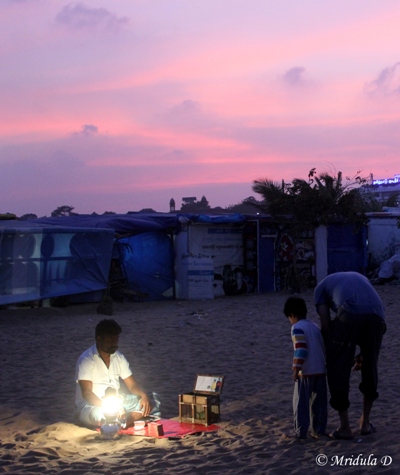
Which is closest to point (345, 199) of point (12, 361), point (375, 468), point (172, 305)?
point (172, 305)

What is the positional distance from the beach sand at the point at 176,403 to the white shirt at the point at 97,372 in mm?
385

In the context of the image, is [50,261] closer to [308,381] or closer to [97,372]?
[97,372]

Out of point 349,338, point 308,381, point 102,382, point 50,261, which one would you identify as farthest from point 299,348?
point 50,261

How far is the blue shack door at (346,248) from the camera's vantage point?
79.4 feet

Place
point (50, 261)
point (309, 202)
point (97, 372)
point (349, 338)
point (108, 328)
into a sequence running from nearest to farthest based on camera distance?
point (349, 338)
point (108, 328)
point (97, 372)
point (50, 261)
point (309, 202)

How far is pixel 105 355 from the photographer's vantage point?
6.39m

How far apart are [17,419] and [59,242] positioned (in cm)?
1053

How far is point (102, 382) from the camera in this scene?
637 centimetres

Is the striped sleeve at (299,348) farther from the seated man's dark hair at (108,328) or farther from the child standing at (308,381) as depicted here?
the seated man's dark hair at (108,328)

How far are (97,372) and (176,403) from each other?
1290 mm

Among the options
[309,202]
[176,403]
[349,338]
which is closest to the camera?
[349,338]

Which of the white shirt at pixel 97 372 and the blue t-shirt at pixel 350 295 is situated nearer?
the blue t-shirt at pixel 350 295

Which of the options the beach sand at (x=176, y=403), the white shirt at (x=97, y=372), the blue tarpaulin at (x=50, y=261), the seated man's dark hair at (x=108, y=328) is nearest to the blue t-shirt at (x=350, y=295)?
the beach sand at (x=176, y=403)

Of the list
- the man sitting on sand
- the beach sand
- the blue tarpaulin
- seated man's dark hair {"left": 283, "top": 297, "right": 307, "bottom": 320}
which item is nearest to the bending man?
seated man's dark hair {"left": 283, "top": 297, "right": 307, "bottom": 320}
